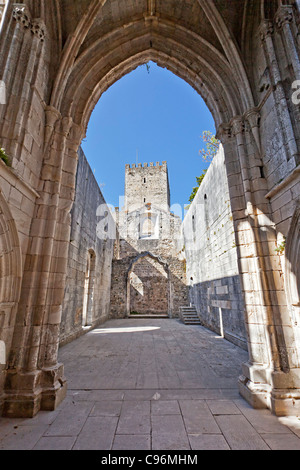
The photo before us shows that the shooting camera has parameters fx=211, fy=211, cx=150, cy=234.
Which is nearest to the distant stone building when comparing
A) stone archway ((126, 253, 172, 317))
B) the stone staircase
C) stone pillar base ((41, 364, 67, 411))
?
stone archway ((126, 253, 172, 317))

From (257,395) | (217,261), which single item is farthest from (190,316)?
(257,395)

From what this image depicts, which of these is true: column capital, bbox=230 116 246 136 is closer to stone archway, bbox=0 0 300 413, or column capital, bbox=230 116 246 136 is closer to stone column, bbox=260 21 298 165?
stone archway, bbox=0 0 300 413

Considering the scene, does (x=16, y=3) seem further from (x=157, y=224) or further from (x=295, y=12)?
(x=157, y=224)

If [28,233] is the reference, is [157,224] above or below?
above

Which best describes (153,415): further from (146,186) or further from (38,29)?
(146,186)

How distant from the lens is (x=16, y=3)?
3064 millimetres

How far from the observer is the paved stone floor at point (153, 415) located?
2014 millimetres

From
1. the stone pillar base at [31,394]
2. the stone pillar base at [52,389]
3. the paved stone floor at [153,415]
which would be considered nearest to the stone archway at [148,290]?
the paved stone floor at [153,415]

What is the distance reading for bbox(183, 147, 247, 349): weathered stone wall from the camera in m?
6.23

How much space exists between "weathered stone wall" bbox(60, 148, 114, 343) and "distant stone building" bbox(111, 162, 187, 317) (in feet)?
8.67

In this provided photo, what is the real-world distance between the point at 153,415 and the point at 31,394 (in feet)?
4.89

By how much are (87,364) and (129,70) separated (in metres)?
6.51

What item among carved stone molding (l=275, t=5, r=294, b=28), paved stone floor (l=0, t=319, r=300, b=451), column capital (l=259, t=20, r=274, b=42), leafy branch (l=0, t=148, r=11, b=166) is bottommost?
paved stone floor (l=0, t=319, r=300, b=451)

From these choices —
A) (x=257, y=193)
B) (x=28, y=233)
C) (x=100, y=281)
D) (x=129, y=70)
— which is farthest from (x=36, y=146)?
(x=100, y=281)
